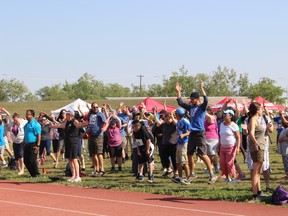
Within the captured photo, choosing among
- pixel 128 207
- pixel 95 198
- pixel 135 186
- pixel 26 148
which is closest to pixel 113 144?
pixel 26 148

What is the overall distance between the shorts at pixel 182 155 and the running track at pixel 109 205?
1782 mm

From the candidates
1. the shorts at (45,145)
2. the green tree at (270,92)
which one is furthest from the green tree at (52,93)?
the shorts at (45,145)

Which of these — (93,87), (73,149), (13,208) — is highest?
(93,87)

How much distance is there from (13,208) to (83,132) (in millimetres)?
6005

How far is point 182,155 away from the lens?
15.3 metres

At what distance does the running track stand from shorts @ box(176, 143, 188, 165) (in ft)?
5.84

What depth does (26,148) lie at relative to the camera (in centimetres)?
1777

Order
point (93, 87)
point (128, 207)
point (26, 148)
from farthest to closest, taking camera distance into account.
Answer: point (93, 87)
point (26, 148)
point (128, 207)

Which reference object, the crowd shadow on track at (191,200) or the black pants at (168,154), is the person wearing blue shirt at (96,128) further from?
the crowd shadow on track at (191,200)

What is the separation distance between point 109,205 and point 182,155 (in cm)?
355

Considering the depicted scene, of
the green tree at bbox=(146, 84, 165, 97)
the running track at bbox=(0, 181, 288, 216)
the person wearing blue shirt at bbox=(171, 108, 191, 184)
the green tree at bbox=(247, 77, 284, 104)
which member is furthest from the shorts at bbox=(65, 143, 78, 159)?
the green tree at bbox=(146, 84, 165, 97)

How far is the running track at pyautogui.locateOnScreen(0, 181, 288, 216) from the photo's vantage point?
1120 centimetres

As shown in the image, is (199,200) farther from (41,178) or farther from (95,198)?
(41,178)

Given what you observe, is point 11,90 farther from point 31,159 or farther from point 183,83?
point 31,159
